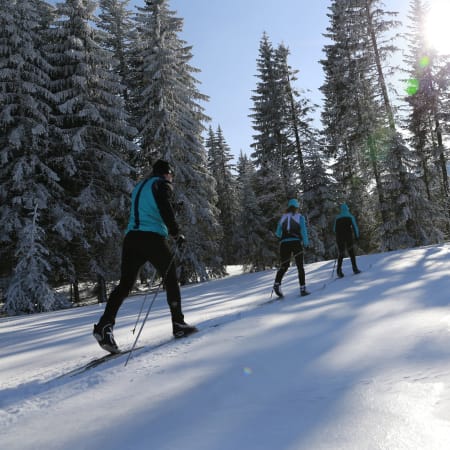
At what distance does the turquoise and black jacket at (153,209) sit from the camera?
3.95 metres

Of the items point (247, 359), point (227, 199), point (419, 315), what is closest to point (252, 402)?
point (247, 359)

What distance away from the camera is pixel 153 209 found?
400cm

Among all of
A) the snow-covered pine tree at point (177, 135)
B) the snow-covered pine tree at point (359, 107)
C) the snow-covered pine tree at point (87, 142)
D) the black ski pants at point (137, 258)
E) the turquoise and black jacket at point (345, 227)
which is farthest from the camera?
the snow-covered pine tree at point (359, 107)

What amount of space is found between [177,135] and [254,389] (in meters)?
16.4

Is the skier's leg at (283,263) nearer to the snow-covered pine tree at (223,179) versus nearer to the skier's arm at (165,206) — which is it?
the skier's arm at (165,206)

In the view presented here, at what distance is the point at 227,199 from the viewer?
41.7 meters

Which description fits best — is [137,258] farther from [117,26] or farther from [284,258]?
[117,26]

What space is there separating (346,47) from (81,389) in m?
25.0

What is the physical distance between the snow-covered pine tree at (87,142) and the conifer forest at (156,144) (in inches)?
2.7

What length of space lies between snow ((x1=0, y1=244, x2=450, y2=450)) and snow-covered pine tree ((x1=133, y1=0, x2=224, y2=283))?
43.6 ft

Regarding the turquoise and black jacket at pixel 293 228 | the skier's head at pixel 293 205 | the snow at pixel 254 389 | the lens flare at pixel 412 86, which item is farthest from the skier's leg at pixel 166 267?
the lens flare at pixel 412 86

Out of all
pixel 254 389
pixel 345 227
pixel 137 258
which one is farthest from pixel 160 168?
pixel 345 227

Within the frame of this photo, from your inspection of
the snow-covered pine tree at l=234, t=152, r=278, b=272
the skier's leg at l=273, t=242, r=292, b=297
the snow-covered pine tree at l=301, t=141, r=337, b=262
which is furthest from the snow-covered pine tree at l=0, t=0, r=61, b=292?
the snow-covered pine tree at l=301, t=141, r=337, b=262

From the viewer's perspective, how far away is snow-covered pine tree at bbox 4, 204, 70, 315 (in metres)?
12.9
